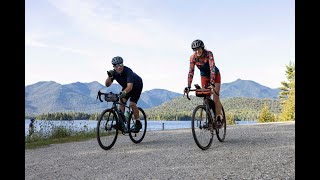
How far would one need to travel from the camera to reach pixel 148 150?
859 cm

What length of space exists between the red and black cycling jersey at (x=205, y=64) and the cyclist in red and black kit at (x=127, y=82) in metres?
1.71

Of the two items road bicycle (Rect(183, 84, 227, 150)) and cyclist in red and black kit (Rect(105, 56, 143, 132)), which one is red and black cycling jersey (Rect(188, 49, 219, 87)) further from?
cyclist in red and black kit (Rect(105, 56, 143, 132))

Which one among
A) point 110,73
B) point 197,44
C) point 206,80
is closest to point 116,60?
point 110,73

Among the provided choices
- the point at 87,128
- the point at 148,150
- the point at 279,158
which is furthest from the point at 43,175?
the point at 87,128

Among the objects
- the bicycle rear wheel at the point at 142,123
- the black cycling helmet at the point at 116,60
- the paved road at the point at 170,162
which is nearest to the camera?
the paved road at the point at 170,162

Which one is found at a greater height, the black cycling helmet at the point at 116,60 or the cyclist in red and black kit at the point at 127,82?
the black cycling helmet at the point at 116,60

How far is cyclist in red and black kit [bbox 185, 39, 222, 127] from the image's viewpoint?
8234 millimetres

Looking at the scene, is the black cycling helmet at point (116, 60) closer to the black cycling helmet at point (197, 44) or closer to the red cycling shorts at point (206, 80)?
the black cycling helmet at point (197, 44)

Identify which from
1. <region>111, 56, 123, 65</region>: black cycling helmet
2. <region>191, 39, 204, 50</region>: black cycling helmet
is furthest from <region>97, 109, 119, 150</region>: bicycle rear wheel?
<region>191, 39, 204, 50</region>: black cycling helmet

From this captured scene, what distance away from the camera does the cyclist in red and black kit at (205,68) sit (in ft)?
27.0

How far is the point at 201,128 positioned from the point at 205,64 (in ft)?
5.13

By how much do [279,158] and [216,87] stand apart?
2568 millimetres

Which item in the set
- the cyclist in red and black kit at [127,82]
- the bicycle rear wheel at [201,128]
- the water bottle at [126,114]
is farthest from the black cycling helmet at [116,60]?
the bicycle rear wheel at [201,128]
